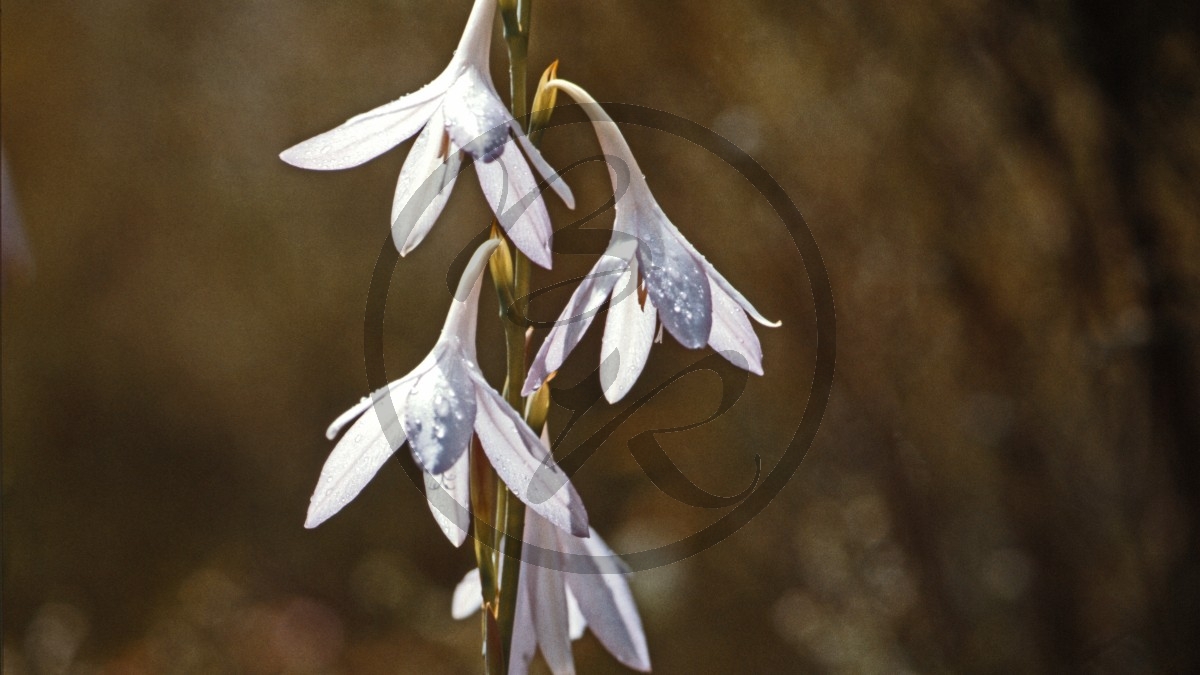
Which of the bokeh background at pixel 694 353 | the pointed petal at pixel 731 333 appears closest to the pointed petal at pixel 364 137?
the pointed petal at pixel 731 333

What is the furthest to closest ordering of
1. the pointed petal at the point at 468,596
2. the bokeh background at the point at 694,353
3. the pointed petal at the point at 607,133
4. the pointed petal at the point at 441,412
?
the bokeh background at the point at 694,353
the pointed petal at the point at 468,596
the pointed petal at the point at 607,133
the pointed petal at the point at 441,412

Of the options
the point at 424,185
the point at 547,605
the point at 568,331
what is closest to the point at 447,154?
the point at 424,185

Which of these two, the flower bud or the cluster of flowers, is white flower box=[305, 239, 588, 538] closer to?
the cluster of flowers

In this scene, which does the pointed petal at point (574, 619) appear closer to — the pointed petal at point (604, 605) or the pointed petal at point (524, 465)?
the pointed petal at point (604, 605)

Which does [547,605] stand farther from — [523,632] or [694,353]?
[694,353]

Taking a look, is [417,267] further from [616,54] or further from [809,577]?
[809,577]

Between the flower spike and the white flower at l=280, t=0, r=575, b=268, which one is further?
the flower spike

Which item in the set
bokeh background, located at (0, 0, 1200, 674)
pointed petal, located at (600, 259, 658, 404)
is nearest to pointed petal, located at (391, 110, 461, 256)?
pointed petal, located at (600, 259, 658, 404)

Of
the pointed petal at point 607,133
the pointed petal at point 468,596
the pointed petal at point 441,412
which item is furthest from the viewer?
the pointed petal at point 468,596
